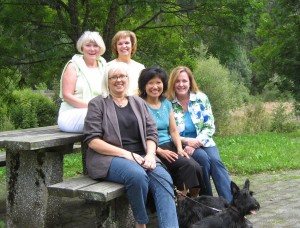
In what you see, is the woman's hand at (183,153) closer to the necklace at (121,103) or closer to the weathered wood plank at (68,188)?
the necklace at (121,103)

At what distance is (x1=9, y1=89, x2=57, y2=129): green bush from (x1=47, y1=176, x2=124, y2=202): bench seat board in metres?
13.4

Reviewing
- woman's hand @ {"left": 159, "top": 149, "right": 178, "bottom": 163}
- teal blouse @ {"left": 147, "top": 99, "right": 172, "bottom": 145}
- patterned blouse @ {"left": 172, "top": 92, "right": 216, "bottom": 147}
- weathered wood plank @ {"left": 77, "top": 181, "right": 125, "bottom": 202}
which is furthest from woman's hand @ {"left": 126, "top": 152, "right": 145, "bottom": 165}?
patterned blouse @ {"left": 172, "top": 92, "right": 216, "bottom": 147}

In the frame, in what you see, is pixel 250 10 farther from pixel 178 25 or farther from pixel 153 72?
pixel 153 72

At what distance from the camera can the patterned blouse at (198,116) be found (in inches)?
208

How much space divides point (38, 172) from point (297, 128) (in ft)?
47.0

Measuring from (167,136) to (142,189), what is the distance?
1.23 m

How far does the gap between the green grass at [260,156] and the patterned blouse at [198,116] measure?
3028mm

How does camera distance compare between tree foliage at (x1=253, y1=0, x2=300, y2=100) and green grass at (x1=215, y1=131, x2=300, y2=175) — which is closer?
green grass at (x1=215, y1=131, x2=300, y2=175)

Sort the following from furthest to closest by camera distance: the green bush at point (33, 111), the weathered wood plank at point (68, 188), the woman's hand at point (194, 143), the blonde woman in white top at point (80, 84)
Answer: the green bush at point (33, 111), the woman's hand at point (194, 143), the blonde woman in white top at point (80, 84), the weathered wood plank at point (68, 188)

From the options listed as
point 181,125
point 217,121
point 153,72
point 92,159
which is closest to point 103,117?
point 92,159

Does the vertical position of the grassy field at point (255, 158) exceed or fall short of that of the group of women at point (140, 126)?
it falls short

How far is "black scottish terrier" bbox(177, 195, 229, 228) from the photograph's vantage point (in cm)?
448

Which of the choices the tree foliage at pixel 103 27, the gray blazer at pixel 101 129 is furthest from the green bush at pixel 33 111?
the gray blazer at pixel 101 129

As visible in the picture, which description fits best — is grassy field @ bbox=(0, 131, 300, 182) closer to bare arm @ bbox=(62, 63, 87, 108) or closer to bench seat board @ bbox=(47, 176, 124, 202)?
bare arm @ bbox=(62, 63, 87, 108)
